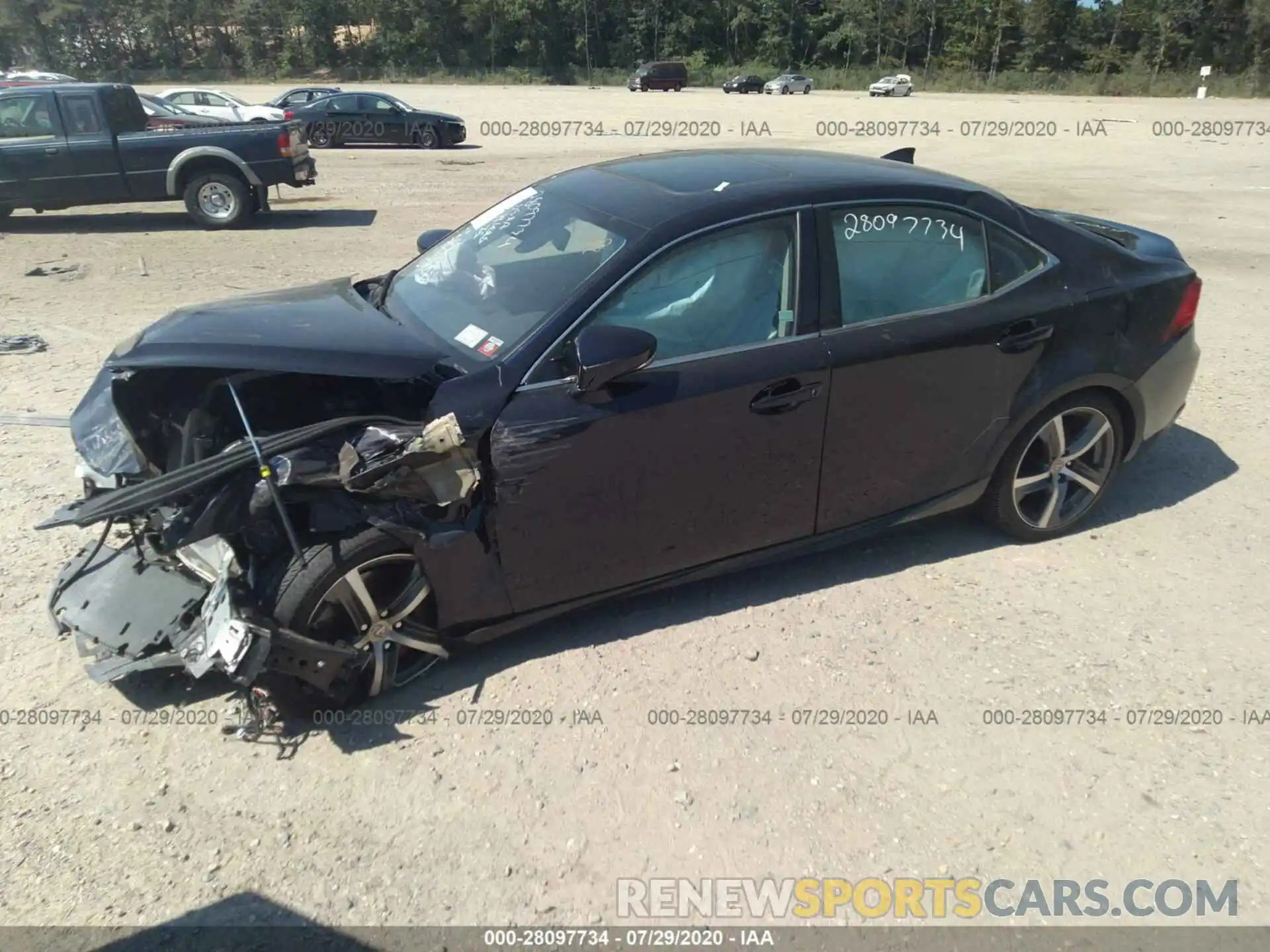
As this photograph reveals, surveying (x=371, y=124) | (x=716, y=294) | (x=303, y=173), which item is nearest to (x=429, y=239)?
(x=716, y=294)

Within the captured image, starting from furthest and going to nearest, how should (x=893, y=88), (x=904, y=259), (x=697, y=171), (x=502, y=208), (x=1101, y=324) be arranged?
(x=893, y=88) < (x=502, y=208) < (x=1101, y=324) < (x=697, y=171) < (x=904, y=259)

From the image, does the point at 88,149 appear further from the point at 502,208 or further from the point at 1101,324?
the point at 1101,324

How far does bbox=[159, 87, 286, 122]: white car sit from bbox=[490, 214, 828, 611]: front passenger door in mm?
22315

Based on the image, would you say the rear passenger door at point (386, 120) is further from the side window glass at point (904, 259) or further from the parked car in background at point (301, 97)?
the side window glass at point (904, 259)

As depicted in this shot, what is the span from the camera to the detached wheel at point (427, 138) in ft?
74.3

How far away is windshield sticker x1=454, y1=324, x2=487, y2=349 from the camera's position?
345 centimetres

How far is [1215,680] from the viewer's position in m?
3.51

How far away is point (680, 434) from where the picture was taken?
3.38 m

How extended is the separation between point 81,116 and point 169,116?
7.36m

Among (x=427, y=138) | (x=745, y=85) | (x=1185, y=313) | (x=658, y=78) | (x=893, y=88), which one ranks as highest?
(x=1185, y=313)

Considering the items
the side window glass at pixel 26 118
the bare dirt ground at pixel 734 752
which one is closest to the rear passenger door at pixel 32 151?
the side window glass at pixel 26 118

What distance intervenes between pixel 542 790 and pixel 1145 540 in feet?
10.6

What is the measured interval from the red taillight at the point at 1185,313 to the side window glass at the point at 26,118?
1292 cm

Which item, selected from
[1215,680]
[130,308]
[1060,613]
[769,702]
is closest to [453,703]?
[769,702]
